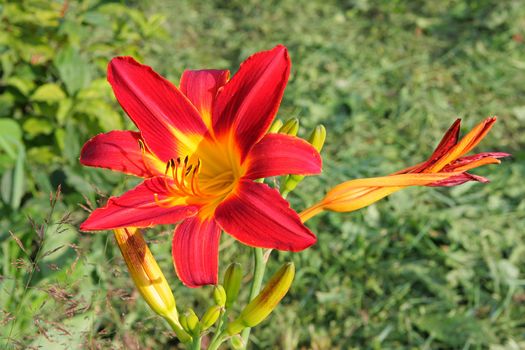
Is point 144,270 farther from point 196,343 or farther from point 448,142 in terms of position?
point 448,142

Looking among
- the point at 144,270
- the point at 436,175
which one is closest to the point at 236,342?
the point at 144,270

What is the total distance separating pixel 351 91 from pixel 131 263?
7.93 ft

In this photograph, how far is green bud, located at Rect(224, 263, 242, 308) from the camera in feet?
3.56

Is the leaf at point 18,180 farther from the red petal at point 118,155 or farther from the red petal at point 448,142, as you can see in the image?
the red petal at point 448,142

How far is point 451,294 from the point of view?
7.35 ft

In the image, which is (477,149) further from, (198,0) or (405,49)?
(198,0)

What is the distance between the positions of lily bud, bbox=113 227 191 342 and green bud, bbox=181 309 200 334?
3 centimetres

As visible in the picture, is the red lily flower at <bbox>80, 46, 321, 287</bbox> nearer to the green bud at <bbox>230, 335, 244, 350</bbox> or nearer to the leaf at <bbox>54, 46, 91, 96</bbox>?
the green bud at <bbox>230, 335, 244, 350</bbox>

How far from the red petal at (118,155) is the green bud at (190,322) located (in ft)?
0.79

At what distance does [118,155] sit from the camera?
1.03 m

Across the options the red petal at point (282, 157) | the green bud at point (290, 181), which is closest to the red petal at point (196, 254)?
the red petal at point (282, 157)

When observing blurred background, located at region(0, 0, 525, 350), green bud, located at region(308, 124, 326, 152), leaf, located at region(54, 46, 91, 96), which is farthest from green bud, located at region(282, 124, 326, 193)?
leaf, located at region(54, 46, 91, 96)

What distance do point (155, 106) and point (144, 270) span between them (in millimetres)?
273

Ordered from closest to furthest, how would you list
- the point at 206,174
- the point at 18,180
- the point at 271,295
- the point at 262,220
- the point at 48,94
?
the point at 262,220
the point at 271,295
the point at 206,174
the point at 18,180
the point at 48,94
